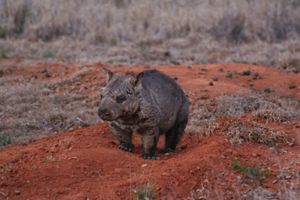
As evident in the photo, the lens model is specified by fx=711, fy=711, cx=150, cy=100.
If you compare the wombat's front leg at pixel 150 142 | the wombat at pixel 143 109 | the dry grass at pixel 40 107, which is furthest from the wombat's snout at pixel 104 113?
the dry grass at pixel 40 107

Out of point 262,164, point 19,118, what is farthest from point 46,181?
point 19,118

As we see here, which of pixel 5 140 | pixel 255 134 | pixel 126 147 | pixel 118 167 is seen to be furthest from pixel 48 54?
pixel 118 167

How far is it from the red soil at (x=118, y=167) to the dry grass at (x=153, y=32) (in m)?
7.49

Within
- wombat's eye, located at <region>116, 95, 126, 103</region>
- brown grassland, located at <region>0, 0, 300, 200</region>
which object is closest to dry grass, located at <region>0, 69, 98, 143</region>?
brown grassland, located at <region>0, 0, 300, 200</region>

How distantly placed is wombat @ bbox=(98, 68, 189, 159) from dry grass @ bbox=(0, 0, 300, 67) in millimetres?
7178

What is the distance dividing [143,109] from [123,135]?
1.59 ft

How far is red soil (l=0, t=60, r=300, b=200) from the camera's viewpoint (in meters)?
6.94

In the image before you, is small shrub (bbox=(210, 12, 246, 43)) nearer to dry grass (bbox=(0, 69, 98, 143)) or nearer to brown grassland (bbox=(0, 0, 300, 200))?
brown grassland (bbox=(0, 0, 300, 200))

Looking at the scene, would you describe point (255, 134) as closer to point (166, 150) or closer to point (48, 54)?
point (166, 150)

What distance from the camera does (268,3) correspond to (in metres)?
19.8

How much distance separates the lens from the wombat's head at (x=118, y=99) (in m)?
7.65

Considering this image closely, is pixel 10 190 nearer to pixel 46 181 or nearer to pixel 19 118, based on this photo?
pixel 46 181

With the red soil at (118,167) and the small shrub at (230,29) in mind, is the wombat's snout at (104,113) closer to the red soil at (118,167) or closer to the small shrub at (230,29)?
→ the red soil at (118,167)

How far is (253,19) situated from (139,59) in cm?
440
